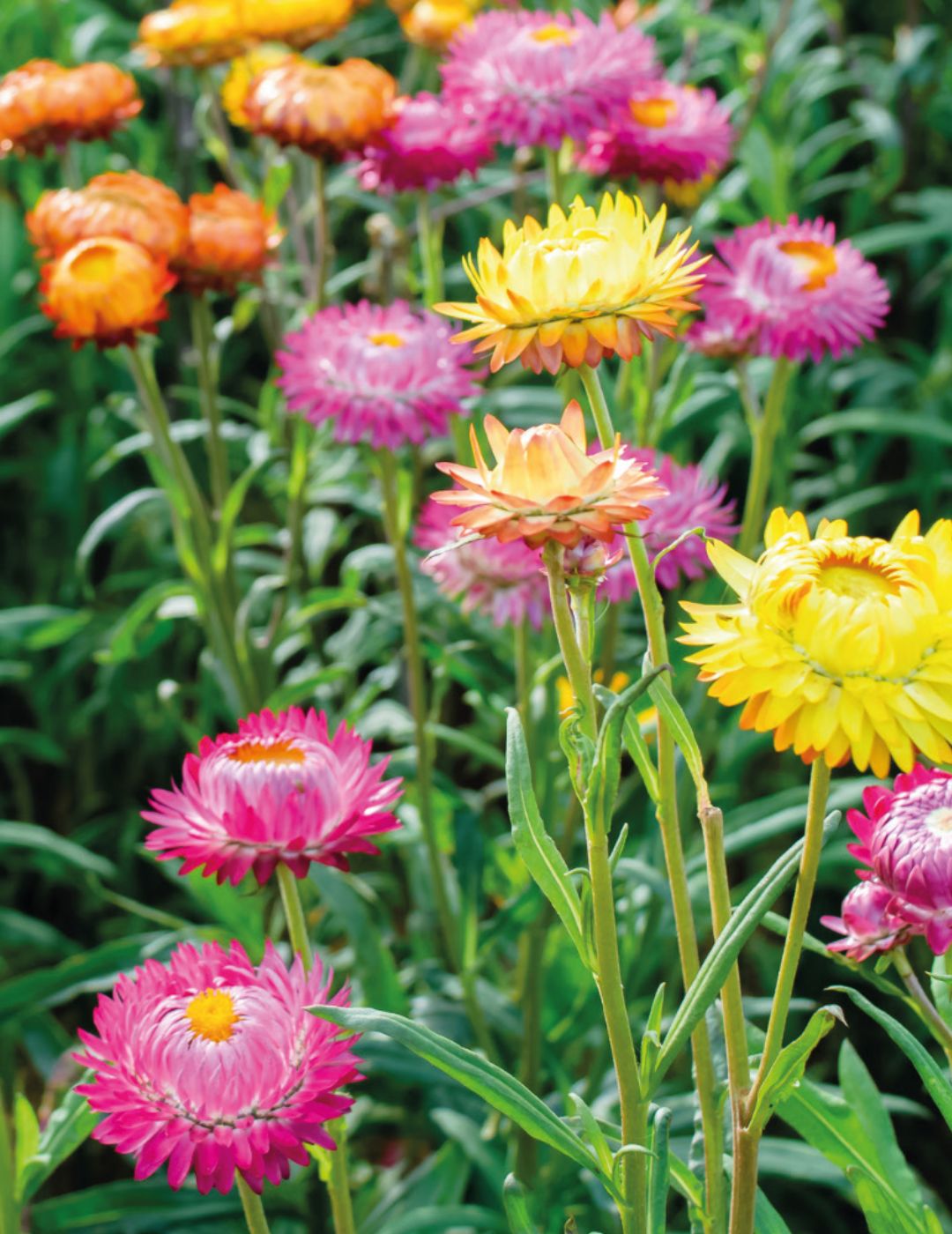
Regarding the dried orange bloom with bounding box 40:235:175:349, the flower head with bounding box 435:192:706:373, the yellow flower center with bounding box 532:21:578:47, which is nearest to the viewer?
the flower head with bounding box 435:192:706:373

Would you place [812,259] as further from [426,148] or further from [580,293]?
[580,293]

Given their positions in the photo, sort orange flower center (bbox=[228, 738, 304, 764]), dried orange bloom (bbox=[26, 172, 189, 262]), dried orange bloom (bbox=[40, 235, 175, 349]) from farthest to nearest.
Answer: dried orange bloom (bbox=[26, 172, 189, 262])
dried orange bloom (bbox=[40, 235, 175, 349])
orange flower center (bbox=[228, 738, 304, 764])

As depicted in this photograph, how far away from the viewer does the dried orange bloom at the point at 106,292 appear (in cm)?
156

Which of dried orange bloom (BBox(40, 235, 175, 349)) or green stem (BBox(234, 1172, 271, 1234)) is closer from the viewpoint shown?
green stem (BBox(234, 1172, 271, 1234))

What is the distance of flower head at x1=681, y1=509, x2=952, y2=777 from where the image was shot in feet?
2.57

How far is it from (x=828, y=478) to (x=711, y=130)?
0.90m

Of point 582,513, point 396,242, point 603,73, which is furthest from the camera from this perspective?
point 396,242

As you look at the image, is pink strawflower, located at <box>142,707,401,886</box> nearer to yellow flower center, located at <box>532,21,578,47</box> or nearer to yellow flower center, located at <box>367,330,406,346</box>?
yellow flower center, located at <box>367,330,406,346</box>

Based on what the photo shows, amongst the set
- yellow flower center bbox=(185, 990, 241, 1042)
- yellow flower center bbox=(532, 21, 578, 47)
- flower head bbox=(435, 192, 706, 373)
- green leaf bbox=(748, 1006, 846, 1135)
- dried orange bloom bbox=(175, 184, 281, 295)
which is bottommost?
green leaf bbox=(748, 1006, 846, 1135)

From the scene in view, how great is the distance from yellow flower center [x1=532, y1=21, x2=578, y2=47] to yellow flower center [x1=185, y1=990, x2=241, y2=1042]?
4.15 ft

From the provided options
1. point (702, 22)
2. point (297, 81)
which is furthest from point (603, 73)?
point (702, 22)

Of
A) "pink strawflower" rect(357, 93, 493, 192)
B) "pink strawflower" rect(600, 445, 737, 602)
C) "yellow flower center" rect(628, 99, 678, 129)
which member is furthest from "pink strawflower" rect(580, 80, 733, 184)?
"pink strawflower" rect(600, 445, 737, 602)

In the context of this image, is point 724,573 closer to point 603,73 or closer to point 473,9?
point 603,73

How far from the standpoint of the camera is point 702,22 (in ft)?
7.73
